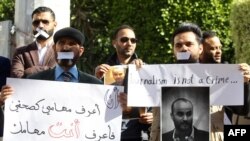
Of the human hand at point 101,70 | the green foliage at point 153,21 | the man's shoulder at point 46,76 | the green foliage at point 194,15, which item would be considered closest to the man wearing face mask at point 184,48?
the human hand at point 101,70

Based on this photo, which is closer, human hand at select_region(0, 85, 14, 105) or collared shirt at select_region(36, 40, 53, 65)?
human hand at select_region(0, 85, 14, 105)

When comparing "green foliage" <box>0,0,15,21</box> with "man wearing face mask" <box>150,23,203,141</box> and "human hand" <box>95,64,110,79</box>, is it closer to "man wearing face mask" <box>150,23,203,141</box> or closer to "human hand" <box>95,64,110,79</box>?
"human hand" <box>95,64,110,79</box>

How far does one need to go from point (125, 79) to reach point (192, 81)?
0.64 metres

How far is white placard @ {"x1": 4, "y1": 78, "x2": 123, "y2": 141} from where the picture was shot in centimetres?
458

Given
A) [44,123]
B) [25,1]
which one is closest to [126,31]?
[44,123]

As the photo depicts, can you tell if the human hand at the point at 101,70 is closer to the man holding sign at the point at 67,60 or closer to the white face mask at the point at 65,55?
the man holding sign at the point at 67,60

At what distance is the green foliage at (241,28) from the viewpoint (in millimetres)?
12227

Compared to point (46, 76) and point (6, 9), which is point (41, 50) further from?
point (6, 9)

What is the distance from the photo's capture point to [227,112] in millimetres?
5234

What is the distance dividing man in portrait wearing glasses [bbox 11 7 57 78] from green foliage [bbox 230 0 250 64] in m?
7.06

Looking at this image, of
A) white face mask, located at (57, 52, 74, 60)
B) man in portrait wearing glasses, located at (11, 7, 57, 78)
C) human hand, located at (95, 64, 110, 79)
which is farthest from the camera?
man in portrait wearing glasses, located at (11, 7, 57, 78)

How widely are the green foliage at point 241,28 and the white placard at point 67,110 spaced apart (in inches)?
307

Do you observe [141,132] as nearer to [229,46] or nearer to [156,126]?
[156,126]

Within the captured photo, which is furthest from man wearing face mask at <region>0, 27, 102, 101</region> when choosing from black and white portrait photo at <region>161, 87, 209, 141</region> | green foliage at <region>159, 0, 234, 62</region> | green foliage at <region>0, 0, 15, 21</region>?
green foliage at <region>0, 0, 15, 21</region>
